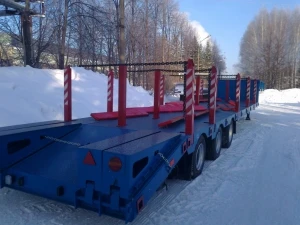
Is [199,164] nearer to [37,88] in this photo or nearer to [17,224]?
[17,224]

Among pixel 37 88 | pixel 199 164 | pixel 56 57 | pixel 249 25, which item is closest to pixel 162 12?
pixel 56 57

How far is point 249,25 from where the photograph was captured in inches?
1950

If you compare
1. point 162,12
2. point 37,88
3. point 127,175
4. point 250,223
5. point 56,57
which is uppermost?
point 162,12

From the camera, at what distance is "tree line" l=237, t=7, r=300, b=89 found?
44.3m

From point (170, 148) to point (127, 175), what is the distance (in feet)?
3.42

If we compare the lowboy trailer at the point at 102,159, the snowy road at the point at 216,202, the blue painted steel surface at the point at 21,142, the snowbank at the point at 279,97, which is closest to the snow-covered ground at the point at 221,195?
the snowy road at the point at 216,202

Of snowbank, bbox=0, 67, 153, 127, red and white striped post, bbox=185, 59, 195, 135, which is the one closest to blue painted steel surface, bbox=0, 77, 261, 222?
red and white striped post, bbox=185, 59, 195, 135

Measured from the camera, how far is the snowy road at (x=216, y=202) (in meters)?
3.27

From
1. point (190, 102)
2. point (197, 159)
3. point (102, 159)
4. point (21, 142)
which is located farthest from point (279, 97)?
point (102, 159)

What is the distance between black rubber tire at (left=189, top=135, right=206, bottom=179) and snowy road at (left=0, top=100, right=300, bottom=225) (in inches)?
5.2

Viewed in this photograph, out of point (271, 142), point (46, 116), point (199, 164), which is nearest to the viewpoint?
point (199, 164)

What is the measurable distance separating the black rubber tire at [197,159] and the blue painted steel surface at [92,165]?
23 cm

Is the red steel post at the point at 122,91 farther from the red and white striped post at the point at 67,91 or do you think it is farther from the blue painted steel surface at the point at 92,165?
the red and white striped post at the point at 67,91

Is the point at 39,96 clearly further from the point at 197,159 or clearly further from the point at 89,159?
the point at 89,159
